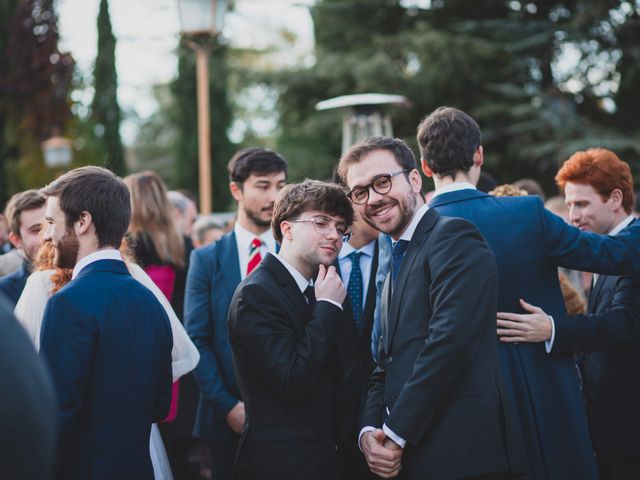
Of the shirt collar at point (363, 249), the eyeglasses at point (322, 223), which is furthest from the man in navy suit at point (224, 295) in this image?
the eyeglasses at point (322, 223)

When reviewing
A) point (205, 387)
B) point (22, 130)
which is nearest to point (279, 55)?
point (22, 130)

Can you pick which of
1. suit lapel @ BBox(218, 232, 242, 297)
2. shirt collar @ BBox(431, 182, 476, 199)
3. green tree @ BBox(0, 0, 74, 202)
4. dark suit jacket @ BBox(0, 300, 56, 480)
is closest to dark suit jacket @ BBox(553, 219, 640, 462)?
shirt collar @ BBox(431, 182, 476, 199)

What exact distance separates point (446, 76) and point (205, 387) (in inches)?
500

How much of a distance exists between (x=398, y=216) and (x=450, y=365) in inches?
27.6

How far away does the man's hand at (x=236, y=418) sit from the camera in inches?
166

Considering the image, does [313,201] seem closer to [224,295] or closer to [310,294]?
[310,294]

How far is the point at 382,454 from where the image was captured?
2975mm

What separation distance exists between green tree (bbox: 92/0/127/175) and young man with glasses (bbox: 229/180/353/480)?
21404mm

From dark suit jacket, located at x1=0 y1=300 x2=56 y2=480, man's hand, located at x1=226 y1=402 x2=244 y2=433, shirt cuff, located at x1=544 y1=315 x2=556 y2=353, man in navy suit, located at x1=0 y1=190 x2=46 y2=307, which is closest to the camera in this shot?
dark suit jacket, located at x1=0 y1=300 x2=56 y2=480

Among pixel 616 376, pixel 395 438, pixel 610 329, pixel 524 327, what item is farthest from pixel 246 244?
pixel 616 376

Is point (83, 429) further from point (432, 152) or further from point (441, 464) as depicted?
point (432, 152)

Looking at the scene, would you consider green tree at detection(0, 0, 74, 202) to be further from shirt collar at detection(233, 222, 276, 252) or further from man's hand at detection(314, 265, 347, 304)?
man's hand at detection(314, 265, 347, 304)

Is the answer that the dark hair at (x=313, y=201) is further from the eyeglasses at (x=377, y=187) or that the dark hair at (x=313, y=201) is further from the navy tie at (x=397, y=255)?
the navy tie at (x=397, y=255)

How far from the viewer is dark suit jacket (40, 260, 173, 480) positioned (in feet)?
9.34
